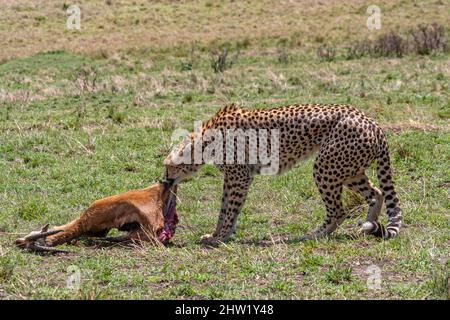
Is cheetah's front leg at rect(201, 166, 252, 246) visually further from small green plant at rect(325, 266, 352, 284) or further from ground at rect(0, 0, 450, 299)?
small green plant at rect(325, 266, 352, 284)

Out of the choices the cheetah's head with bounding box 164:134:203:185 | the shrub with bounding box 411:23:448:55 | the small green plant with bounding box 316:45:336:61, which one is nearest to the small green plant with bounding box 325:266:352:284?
the cheetah's head with bounding box 164:134:203:185

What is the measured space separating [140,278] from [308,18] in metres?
34.1

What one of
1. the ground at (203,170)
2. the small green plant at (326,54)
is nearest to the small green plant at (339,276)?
the ground at (203,170)

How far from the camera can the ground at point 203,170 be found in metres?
6.87

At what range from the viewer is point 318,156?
877cm

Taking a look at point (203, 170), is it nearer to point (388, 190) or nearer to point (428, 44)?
point (388, 190)

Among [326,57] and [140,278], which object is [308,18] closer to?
[326,57]

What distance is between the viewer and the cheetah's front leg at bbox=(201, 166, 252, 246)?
28.8 ft

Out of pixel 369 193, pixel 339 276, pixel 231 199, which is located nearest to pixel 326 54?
pixel 369 193

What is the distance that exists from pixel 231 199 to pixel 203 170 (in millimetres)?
2719

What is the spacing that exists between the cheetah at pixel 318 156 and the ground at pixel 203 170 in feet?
0.81

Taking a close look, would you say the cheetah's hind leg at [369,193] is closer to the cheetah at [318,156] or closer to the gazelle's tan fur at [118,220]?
the cheetah at [318,156]

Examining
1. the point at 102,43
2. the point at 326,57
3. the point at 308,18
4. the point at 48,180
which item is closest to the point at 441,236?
the point at 48,180

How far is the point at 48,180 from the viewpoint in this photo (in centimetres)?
1129
